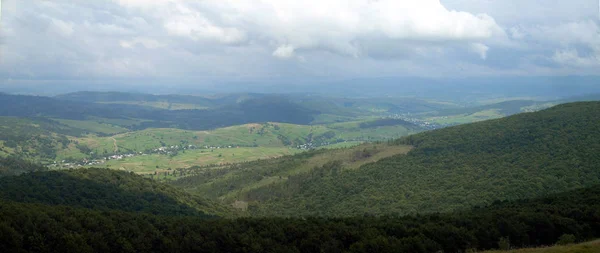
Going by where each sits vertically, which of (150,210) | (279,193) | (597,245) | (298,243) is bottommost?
(279,193)

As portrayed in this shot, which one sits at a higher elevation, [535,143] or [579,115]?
[579,115]

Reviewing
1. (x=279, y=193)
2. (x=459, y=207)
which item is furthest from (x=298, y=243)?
(x=279, y=193)

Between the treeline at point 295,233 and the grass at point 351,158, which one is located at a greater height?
the treeline at point 295,233

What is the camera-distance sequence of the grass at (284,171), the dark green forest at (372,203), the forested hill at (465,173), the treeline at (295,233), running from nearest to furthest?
the treeline at (295,233) < the dark green forest at (372,203) < the forested hill at (465,173) < the grass at (284,171)

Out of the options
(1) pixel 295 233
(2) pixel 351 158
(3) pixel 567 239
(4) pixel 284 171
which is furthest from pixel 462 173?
(1) pixel 295 233

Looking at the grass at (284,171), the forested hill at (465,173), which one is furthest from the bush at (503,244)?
the grass at (284,171)

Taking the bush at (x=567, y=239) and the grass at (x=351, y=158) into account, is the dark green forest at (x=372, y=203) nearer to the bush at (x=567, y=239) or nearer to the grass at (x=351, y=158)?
the bush at (x=567, y=239)

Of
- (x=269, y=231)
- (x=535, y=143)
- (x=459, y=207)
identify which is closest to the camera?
(x=269, y=231)

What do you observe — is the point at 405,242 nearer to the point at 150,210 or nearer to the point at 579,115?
the point at 150,210
